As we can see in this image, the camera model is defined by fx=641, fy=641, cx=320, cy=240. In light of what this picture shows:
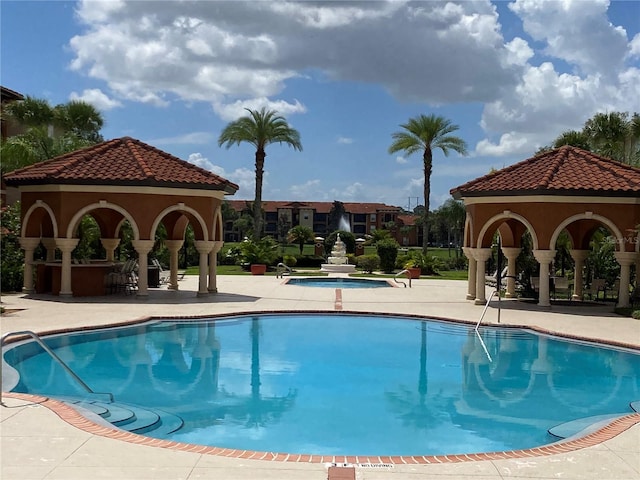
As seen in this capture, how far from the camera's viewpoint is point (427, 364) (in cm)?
1423

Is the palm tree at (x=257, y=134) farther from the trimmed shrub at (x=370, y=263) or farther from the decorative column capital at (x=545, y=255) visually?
the decorative column capital at (x=545, y=255)

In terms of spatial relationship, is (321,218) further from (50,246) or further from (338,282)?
(50,246)

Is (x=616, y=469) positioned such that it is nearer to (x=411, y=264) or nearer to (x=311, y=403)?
(x=311, y=403)

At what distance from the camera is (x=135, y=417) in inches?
364

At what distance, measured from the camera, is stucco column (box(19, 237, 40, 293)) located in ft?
78.6

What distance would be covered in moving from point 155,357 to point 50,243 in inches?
508

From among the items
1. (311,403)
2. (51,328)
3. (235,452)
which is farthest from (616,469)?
(51,328)

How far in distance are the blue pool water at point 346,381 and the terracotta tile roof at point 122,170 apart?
6.58 meters

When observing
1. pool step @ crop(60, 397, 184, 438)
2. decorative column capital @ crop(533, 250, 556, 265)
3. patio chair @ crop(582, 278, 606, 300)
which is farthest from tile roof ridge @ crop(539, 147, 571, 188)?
pool step @ crop(60, 397, 184, 438)

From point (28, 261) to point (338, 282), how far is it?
1706 centimetres

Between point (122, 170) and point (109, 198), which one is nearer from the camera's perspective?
point (109, 198)

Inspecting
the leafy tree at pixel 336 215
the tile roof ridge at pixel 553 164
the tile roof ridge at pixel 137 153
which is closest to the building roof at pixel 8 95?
the tile roof ridge at pixel 137 153

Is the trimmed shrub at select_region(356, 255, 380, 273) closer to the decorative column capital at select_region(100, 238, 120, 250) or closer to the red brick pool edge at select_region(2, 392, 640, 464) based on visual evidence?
the decorative column capital at select_region(100, 238, 120, 250)

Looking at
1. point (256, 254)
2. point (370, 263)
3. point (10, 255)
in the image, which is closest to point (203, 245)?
point (10, 255)
